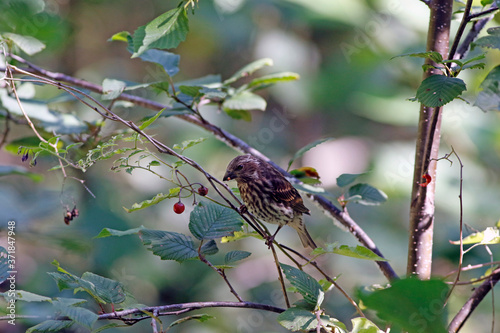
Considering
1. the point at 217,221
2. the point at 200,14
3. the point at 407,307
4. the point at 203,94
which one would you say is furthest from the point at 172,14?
the point at 200,14

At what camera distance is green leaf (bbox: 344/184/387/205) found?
1463 millimetres

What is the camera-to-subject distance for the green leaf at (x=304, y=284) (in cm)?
105

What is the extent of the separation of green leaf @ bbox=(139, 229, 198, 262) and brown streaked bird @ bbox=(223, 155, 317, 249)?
95 cm

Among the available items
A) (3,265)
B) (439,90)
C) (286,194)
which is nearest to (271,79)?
(286,194)

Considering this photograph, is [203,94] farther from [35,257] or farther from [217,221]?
[35,257]

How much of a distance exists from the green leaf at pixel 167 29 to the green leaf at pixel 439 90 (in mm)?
546

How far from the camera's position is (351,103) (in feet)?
14.8

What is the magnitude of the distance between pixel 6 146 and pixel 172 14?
1115 mm

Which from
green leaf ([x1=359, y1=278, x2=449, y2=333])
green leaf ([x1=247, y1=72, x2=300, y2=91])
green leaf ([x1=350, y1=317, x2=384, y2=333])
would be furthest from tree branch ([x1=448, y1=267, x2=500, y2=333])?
green leaf ([x1=247, y1=72, x2=300, y2=91])

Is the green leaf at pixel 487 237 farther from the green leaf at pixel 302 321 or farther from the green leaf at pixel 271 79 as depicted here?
the green leaf at pixel 271 79

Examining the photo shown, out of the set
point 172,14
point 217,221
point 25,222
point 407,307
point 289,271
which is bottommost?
point 407,307

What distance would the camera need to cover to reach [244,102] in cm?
165

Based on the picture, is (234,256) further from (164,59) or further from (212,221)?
(164,59)

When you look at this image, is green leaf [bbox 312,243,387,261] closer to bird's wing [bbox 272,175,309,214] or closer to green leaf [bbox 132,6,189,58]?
green leaf [bbox 132,6,189,58]
